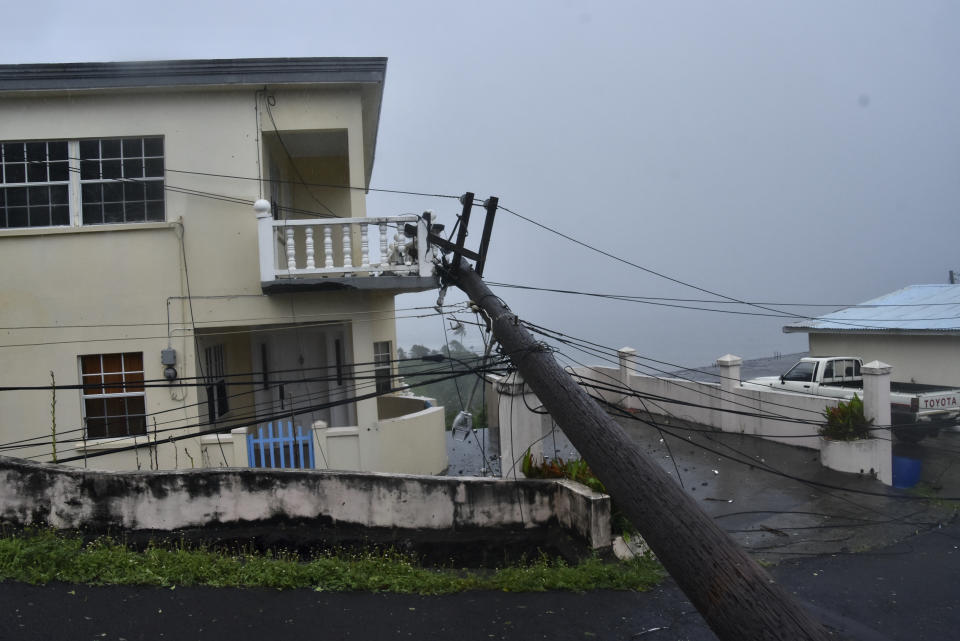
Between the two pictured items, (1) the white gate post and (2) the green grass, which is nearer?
(2) the green grass

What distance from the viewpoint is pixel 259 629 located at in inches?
235

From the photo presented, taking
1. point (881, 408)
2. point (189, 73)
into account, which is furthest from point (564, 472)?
point (189, 73)

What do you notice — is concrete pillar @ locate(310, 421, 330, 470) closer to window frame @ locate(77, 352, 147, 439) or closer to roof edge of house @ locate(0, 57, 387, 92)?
window frame @ locate(77, 352, 147, 439)

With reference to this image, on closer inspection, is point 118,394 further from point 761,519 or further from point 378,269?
point 761,519

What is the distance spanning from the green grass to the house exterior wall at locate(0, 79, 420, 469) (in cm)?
451

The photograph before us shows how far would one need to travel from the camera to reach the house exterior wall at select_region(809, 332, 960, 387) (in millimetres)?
16500

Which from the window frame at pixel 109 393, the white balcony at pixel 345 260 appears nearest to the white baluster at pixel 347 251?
the white balcony at pixel 345 260

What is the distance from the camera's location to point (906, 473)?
12.2 m

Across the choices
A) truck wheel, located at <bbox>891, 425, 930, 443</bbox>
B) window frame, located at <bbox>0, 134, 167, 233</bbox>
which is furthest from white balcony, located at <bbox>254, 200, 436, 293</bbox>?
truck wheel, located at <bbox>891, 425, 930, 443</bbox>

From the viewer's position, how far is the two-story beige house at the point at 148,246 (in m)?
11.3

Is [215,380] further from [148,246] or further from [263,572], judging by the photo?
[263,572]

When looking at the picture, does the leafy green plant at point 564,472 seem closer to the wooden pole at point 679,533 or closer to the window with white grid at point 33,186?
the wooden pole at point 679,533

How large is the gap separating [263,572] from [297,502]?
54.2 inches

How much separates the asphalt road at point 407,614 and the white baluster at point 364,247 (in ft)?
17.4
